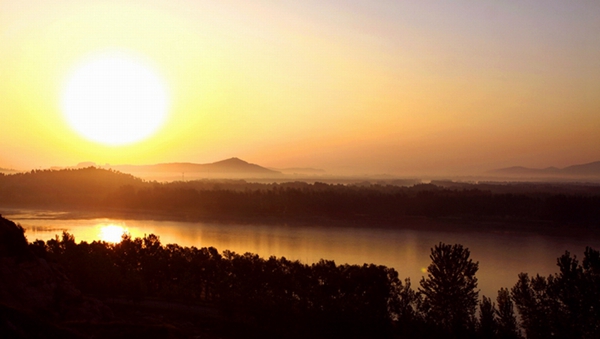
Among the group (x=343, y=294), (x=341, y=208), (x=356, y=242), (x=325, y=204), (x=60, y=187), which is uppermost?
(x=60, y=187)

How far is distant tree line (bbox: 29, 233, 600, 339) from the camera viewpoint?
31.7 ft

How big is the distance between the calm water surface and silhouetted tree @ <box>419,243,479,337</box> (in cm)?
259

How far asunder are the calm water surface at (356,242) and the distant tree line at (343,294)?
9.59 ft

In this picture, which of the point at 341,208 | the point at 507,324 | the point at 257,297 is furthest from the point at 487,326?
the point at 341,208

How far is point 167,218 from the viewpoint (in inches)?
1334

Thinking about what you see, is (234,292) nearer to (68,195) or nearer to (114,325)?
(114,325)

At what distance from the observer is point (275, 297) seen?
1077cm

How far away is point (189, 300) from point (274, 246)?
32.7 feet

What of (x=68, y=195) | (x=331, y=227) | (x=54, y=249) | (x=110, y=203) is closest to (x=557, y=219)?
(x=331, y=227)

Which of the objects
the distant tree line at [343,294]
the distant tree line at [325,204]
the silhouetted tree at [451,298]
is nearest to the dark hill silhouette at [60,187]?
the distant tree line at [325,204]

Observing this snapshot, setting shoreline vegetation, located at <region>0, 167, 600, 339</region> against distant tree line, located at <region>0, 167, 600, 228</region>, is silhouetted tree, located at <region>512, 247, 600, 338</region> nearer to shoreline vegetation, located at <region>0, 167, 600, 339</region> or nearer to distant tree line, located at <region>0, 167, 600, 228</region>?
shoreline vegetation, located at <region>0, 167, 600, 339</region>

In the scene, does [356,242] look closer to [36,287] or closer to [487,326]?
[487,326]

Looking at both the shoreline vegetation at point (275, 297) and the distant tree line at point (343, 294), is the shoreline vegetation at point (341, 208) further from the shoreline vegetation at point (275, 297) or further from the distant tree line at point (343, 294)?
the shoreline vegetation at point (275, 297)

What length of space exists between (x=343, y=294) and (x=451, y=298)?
2.25 m
